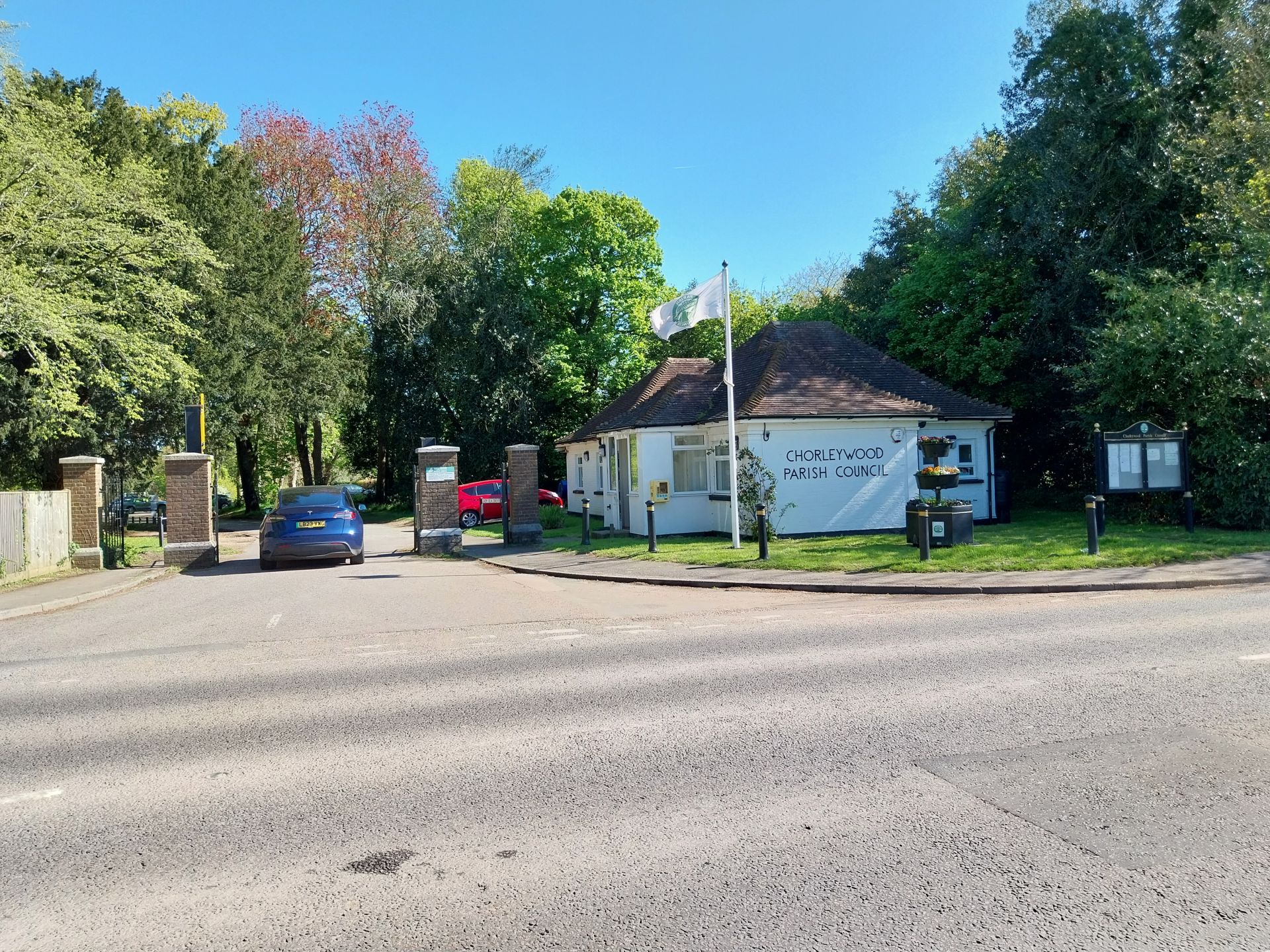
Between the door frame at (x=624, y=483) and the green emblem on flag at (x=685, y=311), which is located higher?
the green emblem on flag at (x=685, y=311)

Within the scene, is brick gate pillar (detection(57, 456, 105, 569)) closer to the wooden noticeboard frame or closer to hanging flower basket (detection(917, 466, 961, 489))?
hanging flower basket (detection(917, 466, 961, 489))

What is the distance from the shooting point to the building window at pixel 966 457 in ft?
74.4

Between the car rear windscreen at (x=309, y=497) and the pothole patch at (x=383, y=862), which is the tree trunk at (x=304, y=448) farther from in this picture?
the pothole patch at (x=383, y=862)

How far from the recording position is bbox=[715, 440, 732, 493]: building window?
21.0 meters

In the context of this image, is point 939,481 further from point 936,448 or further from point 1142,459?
point 1142,459

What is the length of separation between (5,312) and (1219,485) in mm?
25131

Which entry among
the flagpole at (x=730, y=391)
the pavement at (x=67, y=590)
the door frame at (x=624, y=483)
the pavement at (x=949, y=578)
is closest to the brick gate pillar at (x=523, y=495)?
the door frame at (x=624, y=483)

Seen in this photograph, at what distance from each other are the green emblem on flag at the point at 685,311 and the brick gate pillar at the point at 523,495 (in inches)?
228

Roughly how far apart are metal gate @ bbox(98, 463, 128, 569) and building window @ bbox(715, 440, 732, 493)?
13.9 meters

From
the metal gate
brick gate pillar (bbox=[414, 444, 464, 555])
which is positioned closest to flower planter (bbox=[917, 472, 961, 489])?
brick gate pillar (bbox=[414, 444, 464, 555])

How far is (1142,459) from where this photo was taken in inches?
696

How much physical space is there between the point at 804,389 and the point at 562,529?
9.02 meters

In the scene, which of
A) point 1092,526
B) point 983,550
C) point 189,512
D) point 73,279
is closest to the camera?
point 1092,526

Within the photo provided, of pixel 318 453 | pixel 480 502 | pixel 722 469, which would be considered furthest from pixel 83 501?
pixel 318 453
